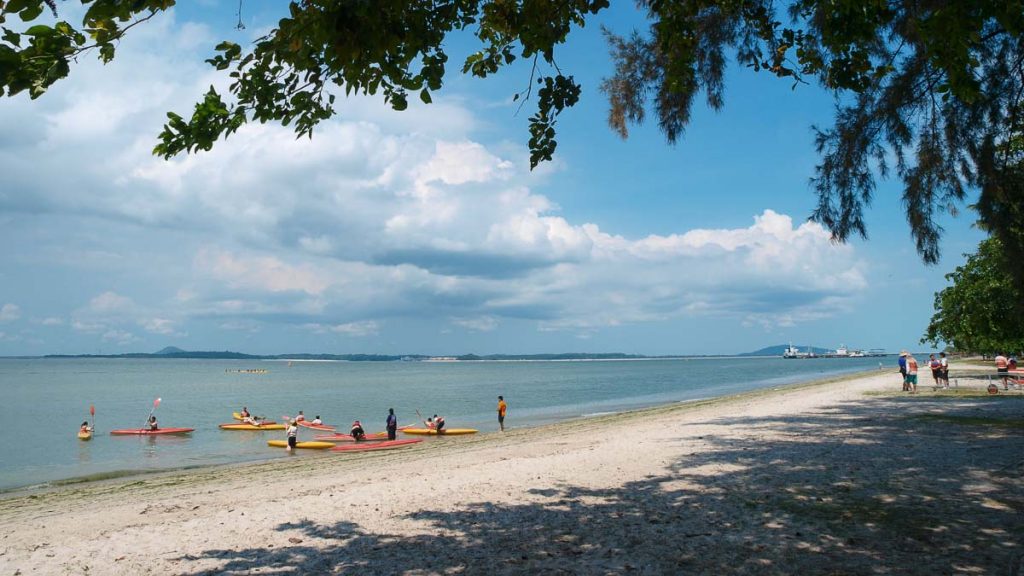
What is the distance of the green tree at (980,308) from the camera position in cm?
3092

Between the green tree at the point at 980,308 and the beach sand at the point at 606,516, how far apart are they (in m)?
23.2

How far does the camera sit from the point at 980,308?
103ft

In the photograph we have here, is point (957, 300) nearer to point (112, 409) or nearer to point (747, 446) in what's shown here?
point (747, 446)

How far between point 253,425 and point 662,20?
31.0m

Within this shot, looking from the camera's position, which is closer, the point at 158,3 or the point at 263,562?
the point at 158,3

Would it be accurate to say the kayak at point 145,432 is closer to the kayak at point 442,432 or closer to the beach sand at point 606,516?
the kayak at point 442,432

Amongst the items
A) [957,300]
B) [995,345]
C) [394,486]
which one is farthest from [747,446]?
[995,345]

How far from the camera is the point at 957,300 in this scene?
3397cm

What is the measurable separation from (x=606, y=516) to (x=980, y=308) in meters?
33.4

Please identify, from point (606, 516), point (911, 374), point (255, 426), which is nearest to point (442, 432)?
point (255, 426)

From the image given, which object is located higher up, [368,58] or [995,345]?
[368,58]

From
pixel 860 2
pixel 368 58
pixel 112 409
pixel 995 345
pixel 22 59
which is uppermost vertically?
pixel 860 2

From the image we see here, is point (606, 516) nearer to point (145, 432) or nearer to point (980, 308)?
point (145, 432)

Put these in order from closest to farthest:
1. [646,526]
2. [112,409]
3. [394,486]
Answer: [646,526]
[394,486]
[112,409]
